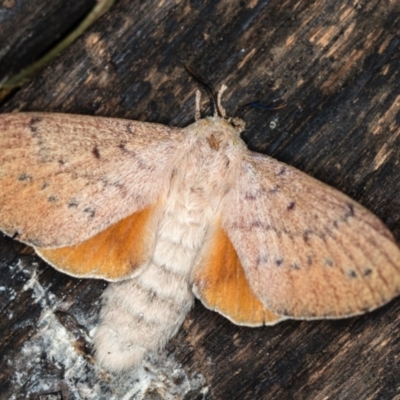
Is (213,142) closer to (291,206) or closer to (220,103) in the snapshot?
(220,103)

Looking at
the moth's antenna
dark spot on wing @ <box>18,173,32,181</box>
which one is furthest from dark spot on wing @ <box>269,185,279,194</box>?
dark spot on wing @ <box>18,173,32,181</box>

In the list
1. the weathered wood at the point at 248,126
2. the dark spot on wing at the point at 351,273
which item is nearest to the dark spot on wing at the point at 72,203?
the weathered wood at the point at 248,126

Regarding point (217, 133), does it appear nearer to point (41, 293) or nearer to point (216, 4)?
point (216, 4)

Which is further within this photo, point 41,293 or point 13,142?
point 41,293

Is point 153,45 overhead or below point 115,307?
overhead

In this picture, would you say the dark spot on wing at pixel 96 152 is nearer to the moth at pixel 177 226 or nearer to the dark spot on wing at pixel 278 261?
the moth at pixel 177 226

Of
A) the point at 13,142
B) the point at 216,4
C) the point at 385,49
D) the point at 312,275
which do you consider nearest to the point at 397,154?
the point at 385,49

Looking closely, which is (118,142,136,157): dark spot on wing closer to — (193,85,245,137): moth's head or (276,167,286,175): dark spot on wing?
(193,85,245,137): moth's head
